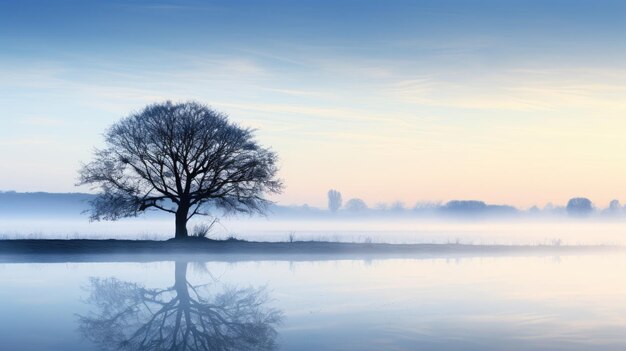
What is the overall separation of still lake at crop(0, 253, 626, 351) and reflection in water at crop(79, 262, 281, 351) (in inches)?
1.1

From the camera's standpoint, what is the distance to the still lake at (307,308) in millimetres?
17359

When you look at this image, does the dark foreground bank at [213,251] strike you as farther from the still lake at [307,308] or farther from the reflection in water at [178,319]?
the reflection in water at [178,319]

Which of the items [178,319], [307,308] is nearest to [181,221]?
[307,308]

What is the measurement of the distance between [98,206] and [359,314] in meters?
34.9

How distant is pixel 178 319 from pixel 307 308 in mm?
3918

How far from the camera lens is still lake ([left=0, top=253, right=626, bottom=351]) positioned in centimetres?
1736

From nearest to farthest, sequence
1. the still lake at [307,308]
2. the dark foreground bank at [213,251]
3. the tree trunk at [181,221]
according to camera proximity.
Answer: the still lake at [307,308] → the dark foreground bank at [213,251] → the tree trunk at [181,221]

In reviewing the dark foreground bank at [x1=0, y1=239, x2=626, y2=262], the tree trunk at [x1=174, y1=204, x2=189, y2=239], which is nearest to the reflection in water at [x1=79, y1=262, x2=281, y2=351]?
the dark foreground bank at [x1=0, y1=239, x2=626, y2=262]

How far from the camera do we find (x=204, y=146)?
52.8 m

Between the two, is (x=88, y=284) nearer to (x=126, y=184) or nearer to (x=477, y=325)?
(x=477, y=325)

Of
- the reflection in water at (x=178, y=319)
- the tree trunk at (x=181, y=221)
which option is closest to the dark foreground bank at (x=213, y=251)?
the tree trunk at (x=181, y=221)

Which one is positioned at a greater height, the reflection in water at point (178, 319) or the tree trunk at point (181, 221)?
the tree trunk at point (181, 221)

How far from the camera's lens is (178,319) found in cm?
2084

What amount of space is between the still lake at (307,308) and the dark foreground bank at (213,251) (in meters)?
5.85
